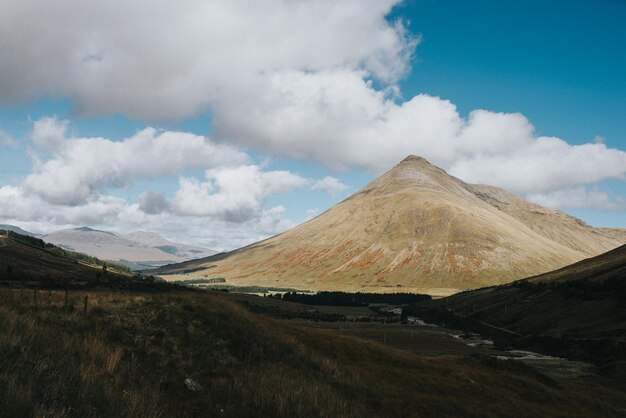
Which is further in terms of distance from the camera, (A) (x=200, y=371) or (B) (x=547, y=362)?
(B) (x=547, y=362)

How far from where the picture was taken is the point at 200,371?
29.0m

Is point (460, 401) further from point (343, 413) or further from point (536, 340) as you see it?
point (536, 340)

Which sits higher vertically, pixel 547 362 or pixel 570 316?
pixel 570 316

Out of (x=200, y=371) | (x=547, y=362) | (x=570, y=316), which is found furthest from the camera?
(x=570, y=316)

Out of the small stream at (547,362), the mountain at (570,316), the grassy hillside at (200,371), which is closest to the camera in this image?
the grassy hillside at (200,371)

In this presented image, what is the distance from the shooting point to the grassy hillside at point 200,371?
14242 mm

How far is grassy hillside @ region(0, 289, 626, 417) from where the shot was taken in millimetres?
14242

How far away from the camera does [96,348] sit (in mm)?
21641

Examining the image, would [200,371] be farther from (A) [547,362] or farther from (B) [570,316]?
(B) [570,316]

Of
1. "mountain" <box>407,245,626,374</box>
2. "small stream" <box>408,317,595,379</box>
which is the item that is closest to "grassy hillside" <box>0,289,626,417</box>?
"small stream" <box>408,317,595,379</box>

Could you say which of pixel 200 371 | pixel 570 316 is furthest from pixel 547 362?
pixel 200 371

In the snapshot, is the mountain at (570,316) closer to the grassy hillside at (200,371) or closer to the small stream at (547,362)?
the small stream at (547,362)

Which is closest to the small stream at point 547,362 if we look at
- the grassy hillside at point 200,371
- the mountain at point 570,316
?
the mountain at point 570,316

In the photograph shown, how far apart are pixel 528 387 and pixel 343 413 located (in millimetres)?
42753
